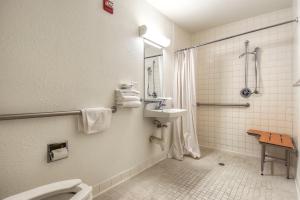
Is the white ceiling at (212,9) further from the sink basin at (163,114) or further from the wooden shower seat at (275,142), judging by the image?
the wooden shower seat at (275,142)

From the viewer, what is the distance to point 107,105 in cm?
178

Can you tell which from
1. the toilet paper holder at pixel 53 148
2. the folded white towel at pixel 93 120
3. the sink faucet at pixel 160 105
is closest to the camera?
the toilet paper holder at pixel 53 148

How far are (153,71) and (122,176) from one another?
4.87 feet

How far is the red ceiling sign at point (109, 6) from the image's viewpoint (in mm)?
1725

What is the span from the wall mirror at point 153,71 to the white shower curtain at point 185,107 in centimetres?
39

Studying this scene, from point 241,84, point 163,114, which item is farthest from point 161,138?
point 241,84

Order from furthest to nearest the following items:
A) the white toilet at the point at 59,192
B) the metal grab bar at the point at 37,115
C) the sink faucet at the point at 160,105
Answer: the sink faucet at the point at 160,105 < the metal grab bar at the point at 37,115 < the white toilet at the point at 59,192

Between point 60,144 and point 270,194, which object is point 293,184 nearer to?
point 270,194

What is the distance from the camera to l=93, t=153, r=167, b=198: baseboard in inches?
67.8

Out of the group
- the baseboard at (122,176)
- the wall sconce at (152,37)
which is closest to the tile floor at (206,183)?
the baseboard at (122,176)

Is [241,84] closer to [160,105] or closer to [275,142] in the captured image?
[275,142]

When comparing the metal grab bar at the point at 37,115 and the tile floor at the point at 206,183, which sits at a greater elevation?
the metal grab bar at the point at 37,115

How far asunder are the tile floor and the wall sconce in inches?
71.2

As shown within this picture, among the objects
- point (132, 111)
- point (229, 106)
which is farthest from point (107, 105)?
point (229, 106)
